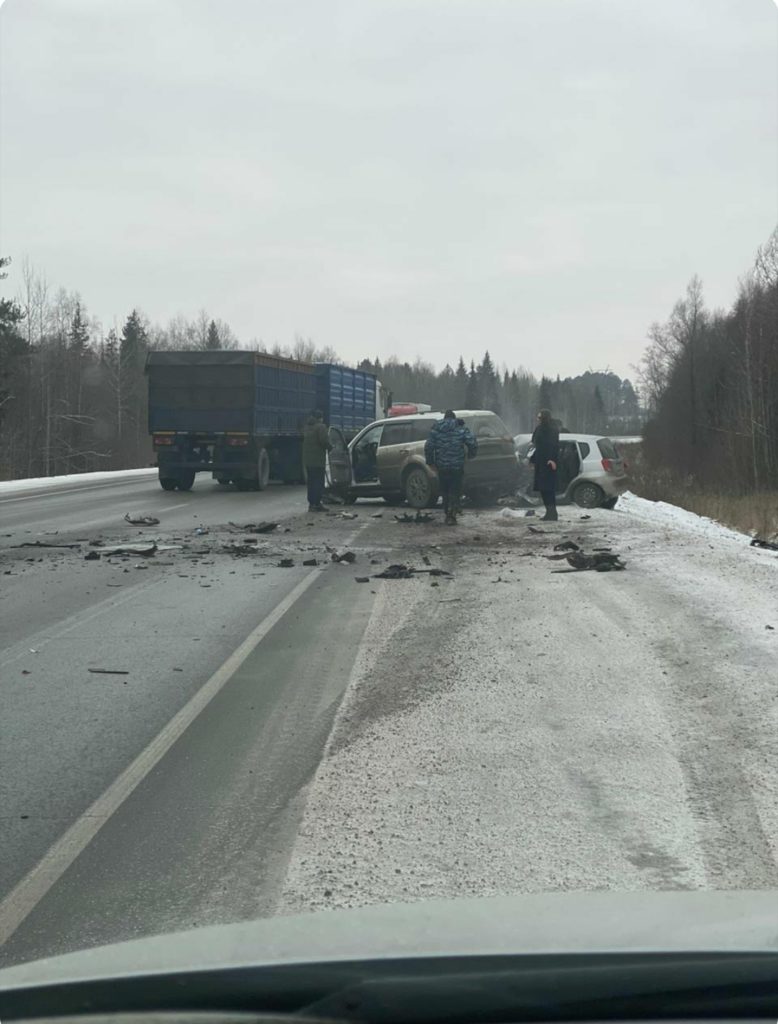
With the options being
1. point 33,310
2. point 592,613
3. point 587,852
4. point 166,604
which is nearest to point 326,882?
point 587,852

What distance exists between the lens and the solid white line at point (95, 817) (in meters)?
4.10

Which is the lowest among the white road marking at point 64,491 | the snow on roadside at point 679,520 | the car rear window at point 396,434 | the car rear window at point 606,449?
the snow on roadside at point 679,520

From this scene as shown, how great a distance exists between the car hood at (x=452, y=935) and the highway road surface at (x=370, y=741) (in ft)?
4.65

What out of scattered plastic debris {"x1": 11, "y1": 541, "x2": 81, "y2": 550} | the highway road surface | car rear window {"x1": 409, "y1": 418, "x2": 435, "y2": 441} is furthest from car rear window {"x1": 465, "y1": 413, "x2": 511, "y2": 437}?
the highway road surface

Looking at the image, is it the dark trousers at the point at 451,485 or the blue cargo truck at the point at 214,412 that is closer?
the dark trousers at the point at 451,485

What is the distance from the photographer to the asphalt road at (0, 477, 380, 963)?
4207 mm

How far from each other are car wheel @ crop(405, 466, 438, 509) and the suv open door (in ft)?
5.99

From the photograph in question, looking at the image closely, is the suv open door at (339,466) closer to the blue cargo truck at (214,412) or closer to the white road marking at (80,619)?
the blue cargo truck at (214,412)

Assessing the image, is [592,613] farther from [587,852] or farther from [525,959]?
[525,959]

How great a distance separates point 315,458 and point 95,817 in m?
17.4

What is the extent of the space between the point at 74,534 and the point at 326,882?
15.0 meters

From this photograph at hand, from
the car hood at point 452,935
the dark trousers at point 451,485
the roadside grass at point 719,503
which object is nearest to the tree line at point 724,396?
the roadside grass at point 719,503

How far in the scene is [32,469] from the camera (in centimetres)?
7638

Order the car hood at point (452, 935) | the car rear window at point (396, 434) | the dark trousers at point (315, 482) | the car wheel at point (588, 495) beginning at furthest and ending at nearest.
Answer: the car wheel at point (588, 495), the car rear window at point (396, 434), the dark trousers at point (315, 482), the car hood at point (452, 935)
